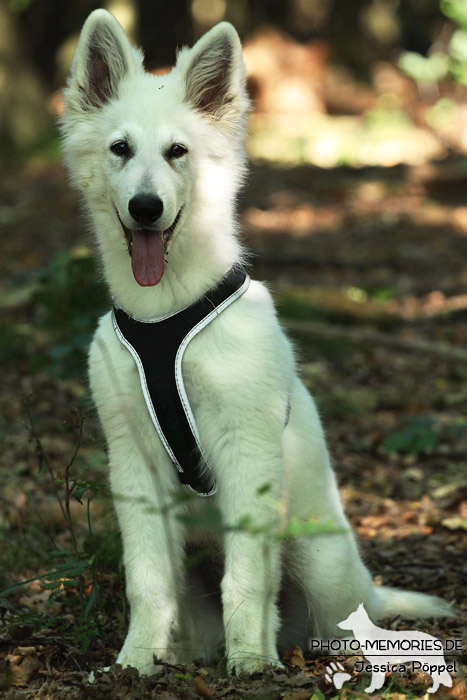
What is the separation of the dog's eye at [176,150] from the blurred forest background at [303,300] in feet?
3.29

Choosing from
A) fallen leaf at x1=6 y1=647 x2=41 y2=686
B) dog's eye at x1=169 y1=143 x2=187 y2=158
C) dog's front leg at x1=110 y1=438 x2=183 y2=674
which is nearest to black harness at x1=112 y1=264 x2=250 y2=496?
dog's front leg at x1=110 y1=438 x2=183 y2=674

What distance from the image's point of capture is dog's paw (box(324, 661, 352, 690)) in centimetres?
294

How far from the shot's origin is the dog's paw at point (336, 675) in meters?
2.94

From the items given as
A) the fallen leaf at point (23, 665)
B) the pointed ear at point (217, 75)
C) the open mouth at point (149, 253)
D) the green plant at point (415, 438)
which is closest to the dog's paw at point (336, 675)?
the fallen leaf at point (23, 665)

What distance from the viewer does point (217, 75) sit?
11.2 ft

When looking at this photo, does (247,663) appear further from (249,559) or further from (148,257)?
(148,257)

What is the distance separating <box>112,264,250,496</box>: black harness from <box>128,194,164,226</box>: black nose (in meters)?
0.40

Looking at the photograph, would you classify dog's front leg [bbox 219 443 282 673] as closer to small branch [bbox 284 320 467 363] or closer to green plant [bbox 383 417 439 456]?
green plant [bbox 383 417 439 456]

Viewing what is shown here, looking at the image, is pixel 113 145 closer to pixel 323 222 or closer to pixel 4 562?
pixel 4 562

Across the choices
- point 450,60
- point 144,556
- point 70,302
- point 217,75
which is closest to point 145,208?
point 217,75

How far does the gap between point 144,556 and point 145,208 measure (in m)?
1.35

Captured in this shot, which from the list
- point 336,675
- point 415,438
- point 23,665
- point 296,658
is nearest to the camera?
point 336,675

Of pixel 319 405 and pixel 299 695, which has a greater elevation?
pixel 299 695

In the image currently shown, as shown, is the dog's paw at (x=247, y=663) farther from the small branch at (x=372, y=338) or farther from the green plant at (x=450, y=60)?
the green plant at (x=450, y=60)
